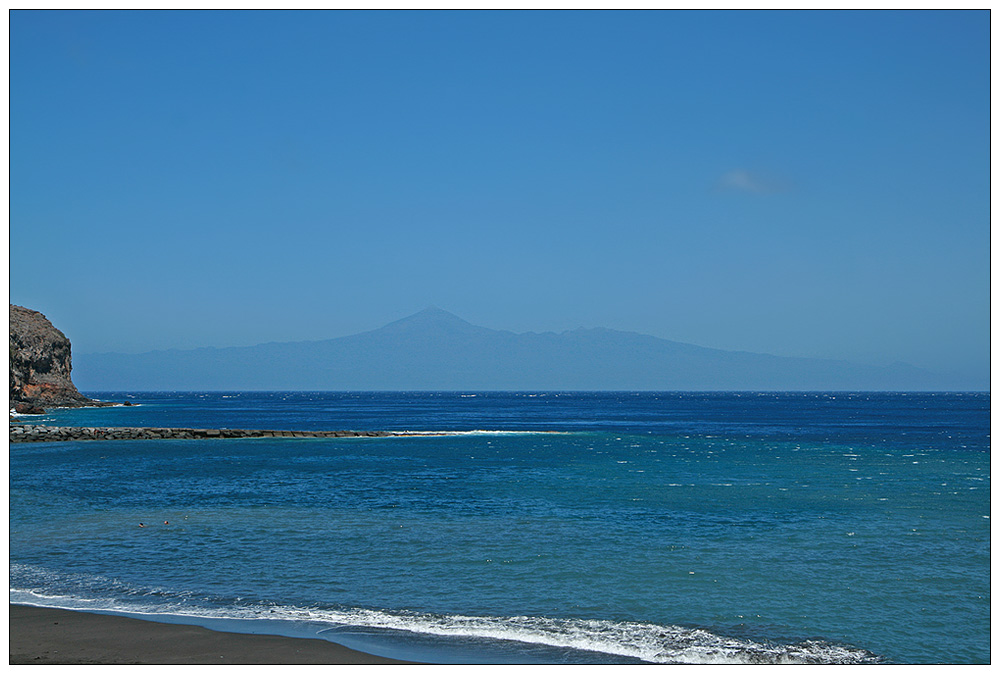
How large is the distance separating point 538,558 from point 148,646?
1026cm

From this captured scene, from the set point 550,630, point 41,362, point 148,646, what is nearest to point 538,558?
point 550,630

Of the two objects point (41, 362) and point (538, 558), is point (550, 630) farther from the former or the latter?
point (41, 362)

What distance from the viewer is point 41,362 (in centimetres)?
14750

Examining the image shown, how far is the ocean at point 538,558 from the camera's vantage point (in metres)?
14.5

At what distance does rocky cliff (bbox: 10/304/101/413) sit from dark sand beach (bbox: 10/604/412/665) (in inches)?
4850

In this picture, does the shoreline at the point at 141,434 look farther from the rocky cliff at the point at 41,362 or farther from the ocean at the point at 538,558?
the rocky cliff at the point at 41,362

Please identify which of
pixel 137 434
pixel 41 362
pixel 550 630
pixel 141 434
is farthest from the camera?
pixel 41 362

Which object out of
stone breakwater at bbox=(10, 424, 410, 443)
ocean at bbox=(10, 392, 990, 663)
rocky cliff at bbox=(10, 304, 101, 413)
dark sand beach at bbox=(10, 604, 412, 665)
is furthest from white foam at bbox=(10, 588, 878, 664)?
rocky cliff at bbox=(10, 304, 101, 413)

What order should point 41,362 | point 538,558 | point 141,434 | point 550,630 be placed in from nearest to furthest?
1. point 550,630
2. point 538,558
3. point 141,434
4. point 41,362

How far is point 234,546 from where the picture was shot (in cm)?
2209

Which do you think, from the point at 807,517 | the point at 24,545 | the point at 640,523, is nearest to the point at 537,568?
the point at 640,523

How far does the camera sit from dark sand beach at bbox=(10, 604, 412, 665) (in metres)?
12.6

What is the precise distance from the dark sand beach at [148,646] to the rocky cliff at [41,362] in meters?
123

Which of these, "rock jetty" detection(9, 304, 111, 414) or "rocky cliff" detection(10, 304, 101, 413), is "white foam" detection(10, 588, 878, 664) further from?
"rocky cliff" detection(10, 304, 101, 413)
